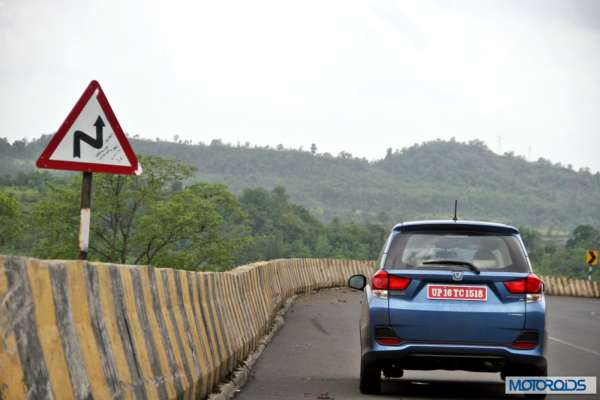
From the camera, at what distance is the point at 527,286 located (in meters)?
10.1

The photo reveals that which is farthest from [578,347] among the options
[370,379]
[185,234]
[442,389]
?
[185,234]

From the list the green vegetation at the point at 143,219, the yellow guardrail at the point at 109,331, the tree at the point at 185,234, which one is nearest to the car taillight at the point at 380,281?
the yellow guardrail at the point at 109,331

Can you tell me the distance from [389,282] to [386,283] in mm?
28

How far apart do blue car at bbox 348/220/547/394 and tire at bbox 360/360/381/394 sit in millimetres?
230

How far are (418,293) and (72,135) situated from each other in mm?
3248

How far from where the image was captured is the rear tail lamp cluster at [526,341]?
10031 mm

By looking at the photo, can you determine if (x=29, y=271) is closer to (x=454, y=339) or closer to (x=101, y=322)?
(x=101, y=322)

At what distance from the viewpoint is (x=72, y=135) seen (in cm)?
968

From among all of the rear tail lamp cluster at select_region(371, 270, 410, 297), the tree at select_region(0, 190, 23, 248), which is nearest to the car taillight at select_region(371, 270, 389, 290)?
the rear tail lamp cluster at select_region(371, 270, 410, 297)

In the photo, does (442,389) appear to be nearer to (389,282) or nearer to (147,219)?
(389,282)

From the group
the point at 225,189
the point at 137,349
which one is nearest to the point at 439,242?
the point at 137,349

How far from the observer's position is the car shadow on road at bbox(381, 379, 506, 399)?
11.1 meters

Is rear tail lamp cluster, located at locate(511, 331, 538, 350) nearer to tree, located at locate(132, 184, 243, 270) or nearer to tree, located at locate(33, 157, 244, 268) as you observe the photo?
tree, located at locate(33, 157, 244, 268)

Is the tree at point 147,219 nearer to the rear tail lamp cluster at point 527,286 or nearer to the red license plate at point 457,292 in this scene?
the red license plate at point 457,292
